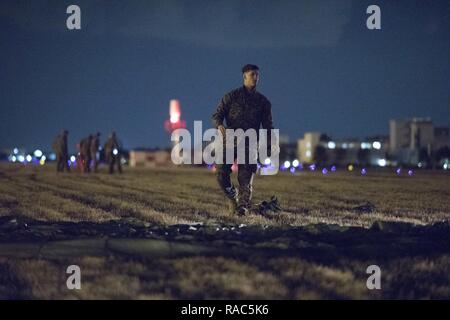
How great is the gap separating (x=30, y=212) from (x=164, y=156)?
49376mm

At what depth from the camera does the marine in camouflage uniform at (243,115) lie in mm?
10211

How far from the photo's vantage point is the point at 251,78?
10.2 meters

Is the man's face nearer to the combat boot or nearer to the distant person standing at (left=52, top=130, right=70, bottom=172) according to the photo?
the combat boot

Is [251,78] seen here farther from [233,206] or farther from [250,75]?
[233,206]

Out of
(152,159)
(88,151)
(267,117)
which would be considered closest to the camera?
(267,117)

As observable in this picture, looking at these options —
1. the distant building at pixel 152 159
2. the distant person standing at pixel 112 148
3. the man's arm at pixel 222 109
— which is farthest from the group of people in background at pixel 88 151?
the distant building at pixel 152 159

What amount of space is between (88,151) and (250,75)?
73.3 feet

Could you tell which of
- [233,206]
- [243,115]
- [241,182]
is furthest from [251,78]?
[233,206]

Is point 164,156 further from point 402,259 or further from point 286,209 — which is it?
point 402,259

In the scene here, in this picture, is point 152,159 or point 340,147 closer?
point 152,159
